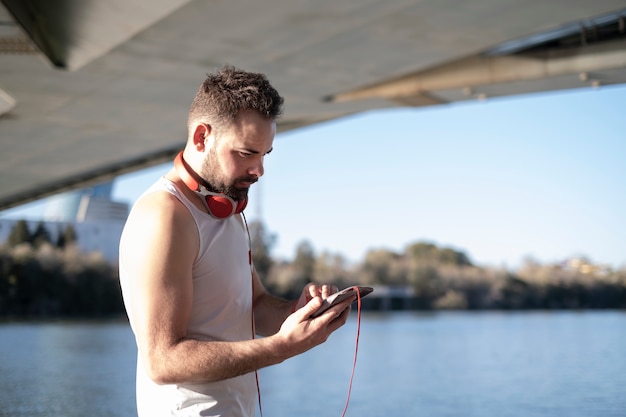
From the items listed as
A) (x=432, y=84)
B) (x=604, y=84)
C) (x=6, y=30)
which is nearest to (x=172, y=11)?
(x=6, y=30)

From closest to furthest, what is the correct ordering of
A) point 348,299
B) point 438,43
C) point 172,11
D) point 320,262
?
point 348,299 → point 172,11 → point 438,43 → point 320,262

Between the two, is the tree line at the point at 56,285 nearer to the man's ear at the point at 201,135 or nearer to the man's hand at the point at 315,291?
the man's hand at the point at 315,291

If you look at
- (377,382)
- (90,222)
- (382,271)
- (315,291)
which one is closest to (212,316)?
(315,291)

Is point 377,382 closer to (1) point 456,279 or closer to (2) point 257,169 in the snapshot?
(2) point 257,169

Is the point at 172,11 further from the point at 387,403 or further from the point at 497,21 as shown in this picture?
the point at 387,403

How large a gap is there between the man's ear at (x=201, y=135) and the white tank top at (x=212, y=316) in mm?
147

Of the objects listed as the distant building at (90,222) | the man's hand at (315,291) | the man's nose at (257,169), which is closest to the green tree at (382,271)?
the distant building at (90,222)

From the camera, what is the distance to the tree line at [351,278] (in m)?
55.9

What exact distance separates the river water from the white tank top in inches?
392

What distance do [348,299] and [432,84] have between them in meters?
13.2

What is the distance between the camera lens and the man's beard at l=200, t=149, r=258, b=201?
8.03ft

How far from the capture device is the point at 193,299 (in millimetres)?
2395

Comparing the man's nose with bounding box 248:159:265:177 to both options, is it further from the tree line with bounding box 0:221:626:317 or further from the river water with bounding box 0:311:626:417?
the tree line with bounding box 0:221:626:317

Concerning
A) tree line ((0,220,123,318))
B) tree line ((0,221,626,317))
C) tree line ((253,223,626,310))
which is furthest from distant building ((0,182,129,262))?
tree line ((253,223,626,310))
